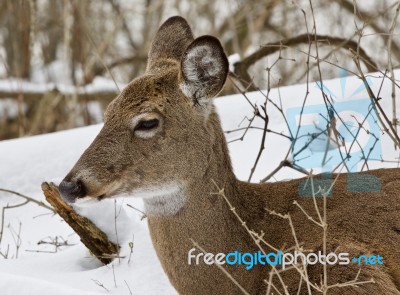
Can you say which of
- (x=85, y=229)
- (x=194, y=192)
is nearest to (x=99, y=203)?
(x=85, y=229)

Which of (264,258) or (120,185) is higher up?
(120,185)

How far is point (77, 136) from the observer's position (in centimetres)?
659

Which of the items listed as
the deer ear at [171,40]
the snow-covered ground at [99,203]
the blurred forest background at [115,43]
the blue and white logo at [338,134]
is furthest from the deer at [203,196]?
the blurred forest background at [115,43]

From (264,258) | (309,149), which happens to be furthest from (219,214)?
(309,149)

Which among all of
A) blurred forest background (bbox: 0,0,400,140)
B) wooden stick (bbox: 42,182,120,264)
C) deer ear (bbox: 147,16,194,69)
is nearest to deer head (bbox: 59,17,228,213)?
deer ear (bbox: 147,16,194,69)

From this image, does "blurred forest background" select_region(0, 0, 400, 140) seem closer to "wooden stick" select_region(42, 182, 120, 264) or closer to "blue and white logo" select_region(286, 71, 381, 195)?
"blue and white logo" select_region(286, 71, 381, 195)

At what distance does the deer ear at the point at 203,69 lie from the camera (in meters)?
3.72

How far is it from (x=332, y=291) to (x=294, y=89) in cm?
305

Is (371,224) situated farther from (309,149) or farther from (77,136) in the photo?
(77,136)

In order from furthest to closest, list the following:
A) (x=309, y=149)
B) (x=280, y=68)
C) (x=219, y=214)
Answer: (x=280, y=68), (x=309, y=149), (x=219, y=214)

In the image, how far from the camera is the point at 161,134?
3.78 meters

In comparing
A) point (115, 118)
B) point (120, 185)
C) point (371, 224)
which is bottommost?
point (371, 224)

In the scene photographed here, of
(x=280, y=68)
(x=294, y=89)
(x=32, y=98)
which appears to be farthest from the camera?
(x=280, y=68)

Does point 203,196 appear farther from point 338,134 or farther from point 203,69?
point 338,134
